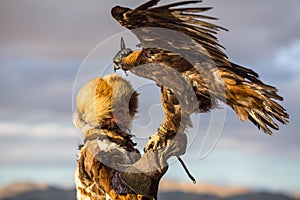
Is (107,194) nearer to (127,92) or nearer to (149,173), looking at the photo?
(149,173)

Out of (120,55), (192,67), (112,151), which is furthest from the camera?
(120,55)

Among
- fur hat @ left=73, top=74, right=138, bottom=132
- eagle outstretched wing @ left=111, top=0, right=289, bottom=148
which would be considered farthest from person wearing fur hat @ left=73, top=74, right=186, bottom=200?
eagle outstretched wing @ left=111, top=0, right=289, bottom=148

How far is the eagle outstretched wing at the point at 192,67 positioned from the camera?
5.44 metres

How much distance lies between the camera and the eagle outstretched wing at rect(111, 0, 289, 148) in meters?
5.44

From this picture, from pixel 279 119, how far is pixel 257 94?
36cm

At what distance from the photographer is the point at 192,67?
561cm

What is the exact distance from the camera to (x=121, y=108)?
6043mm

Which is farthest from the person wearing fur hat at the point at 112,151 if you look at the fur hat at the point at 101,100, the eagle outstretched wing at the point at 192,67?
the eagle outstretched wing at the point at 192,67

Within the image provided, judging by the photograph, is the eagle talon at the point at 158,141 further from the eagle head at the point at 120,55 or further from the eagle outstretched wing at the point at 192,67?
the eagle head at the point at 120,55

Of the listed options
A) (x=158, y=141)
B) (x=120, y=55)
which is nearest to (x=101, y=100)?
(x=120, y=55)

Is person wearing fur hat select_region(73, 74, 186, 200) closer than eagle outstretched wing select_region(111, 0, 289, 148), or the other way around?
eagle outstretched wing select_region(111, 0, 289, 148)

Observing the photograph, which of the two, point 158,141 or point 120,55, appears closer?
point 158,141

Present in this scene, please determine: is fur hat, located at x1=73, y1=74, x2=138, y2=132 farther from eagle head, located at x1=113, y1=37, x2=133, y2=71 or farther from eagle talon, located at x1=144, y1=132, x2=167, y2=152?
eagle talon, located at x1=144, y1=132, x2=167, y2=152

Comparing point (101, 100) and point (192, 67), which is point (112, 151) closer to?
point (101, 100)
